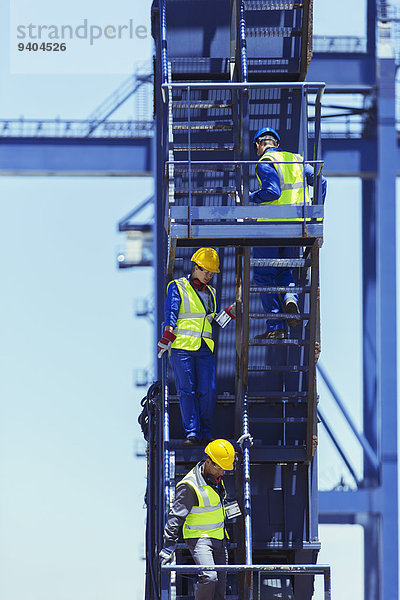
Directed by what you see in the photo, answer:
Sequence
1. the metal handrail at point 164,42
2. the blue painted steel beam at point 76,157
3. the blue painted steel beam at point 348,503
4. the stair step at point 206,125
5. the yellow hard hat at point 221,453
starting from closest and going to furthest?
the yellow hard hat at point 221,453 → the metal handrail at point 164,42 → the stair step at point 206,125 → the blue painted steel beam at point 76,157 → the blue painted steel beam at point 348,503

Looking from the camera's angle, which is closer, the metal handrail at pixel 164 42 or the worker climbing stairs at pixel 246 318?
the worker climbing stairs at pixel 246 318

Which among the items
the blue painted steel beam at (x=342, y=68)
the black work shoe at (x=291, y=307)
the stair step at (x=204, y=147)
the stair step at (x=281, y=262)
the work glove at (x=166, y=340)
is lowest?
the work glove at (x=166, y=340)

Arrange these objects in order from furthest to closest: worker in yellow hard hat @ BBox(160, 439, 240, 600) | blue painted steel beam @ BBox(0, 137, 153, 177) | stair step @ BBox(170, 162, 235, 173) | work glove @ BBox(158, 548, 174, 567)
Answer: blue painted steel beam @ BBox(0, 137, 153, 177)
stair step @ BBox(170, 162, 235, 173)
worker in yellow hard hat @ BBox(160, 439, 240, 600)
work glove @ BBox(158, 548, 174, 567)

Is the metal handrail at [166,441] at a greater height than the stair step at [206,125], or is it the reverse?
the stair step at [206,125]

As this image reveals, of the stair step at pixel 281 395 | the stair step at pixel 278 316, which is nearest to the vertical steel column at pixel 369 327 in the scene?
the stair step at pixel 281 395

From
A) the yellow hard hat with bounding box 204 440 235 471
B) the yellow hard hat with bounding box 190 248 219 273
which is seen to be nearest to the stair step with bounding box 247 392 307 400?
the yellow hard hat with bounding box 190 248 219 273

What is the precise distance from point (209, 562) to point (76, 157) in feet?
59.8

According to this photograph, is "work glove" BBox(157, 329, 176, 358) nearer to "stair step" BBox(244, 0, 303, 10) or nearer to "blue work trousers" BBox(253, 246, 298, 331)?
"blue work trousers" BBox(253, 246, 298, 331)

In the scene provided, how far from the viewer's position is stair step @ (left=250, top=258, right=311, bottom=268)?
39.4 feet

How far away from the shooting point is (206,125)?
13070mm

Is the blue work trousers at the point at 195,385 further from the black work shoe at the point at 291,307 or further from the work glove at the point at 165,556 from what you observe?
the work glove at the point at 165,556

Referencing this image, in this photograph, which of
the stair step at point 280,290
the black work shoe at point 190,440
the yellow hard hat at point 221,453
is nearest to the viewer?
the yellow hard hat at point 221,453

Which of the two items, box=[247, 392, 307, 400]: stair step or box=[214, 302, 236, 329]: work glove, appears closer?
box=[214, 302, 236, 329]: work glove

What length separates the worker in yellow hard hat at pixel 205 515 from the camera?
1087 centimetres
